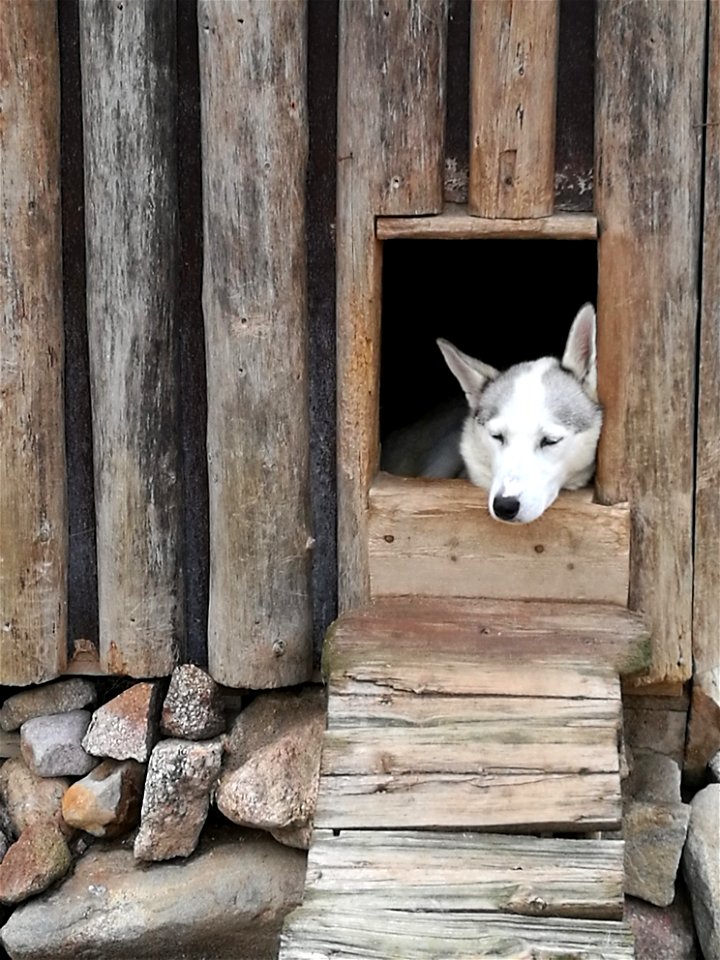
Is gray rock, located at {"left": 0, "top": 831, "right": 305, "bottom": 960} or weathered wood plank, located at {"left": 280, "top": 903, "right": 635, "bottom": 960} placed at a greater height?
weathered wood plank, located at {"left": 280, "top": 903, "right": 635, "bottom": 960}

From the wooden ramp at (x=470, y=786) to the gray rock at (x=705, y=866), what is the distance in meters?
0.94

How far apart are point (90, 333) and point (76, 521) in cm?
84

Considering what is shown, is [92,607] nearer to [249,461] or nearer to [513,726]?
[249,461]

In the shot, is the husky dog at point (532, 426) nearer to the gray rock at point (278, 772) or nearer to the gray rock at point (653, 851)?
the gray rock at point (278, 772)

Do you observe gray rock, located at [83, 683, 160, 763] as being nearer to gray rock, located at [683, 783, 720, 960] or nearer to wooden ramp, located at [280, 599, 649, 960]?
wooden ramp, located at [280, 599, 649, 960]

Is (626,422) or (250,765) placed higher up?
(626,422)

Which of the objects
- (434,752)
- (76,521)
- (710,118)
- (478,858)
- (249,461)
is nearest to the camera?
(478,858)

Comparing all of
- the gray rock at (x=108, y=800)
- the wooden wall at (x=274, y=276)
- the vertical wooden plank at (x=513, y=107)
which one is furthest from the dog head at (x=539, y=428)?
the gray rock at (x=108, y=800)

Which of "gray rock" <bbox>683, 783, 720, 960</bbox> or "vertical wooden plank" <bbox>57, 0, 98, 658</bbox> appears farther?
"vertical wooden plank" <bbox>57, 0, 98, 658</bbox>

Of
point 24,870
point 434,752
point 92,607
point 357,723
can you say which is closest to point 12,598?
point 92,607

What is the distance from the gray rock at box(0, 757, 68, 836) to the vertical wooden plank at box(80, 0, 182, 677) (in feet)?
2.20

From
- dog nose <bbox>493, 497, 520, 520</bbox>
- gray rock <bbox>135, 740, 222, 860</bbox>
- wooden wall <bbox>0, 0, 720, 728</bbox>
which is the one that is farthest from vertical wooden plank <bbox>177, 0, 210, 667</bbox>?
dog nose <bbox>493, 497, 520, 520</bbox>

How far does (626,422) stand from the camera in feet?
13.7

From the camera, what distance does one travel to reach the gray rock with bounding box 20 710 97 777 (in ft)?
15.6
